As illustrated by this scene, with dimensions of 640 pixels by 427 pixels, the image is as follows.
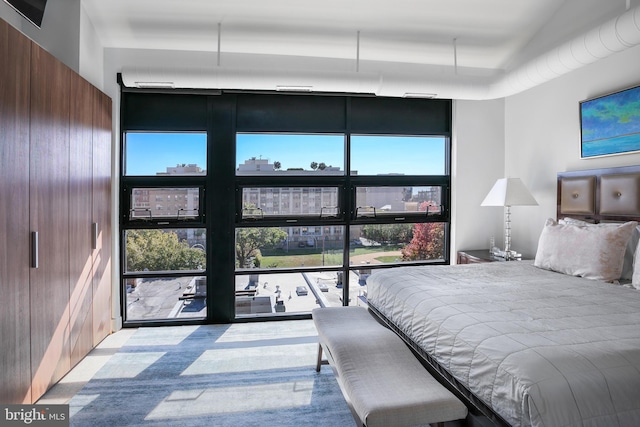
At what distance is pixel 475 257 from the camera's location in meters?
4.01

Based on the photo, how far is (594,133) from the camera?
3.23m

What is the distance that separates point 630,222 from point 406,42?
8.62ft

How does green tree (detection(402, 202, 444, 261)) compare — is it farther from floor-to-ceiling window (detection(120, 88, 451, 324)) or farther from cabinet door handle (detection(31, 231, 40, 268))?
cabinet door handle (detection(31, 231, 40, 268))

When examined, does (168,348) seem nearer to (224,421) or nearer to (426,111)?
(224,421)

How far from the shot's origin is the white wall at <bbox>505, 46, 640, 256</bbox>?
310cm

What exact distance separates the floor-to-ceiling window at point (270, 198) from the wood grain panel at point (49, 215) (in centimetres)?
117

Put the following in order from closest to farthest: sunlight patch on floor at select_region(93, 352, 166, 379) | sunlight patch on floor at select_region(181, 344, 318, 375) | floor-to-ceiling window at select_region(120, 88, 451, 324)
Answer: sunlight patch on floor at select_region(93, 352, 166, 379)
sunlight patch on floor at select_region(181, 344, 318, 375)
floor-to-ceiling window at select_region(120, 88, 451, 324)

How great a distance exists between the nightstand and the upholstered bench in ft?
6.44

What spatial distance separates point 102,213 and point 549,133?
4.65 meters

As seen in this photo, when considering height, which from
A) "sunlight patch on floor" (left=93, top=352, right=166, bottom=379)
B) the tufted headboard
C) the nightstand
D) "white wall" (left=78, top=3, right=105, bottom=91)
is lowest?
"sunlight patch on floor" (left=93, top=352, right=166, bottom=379)

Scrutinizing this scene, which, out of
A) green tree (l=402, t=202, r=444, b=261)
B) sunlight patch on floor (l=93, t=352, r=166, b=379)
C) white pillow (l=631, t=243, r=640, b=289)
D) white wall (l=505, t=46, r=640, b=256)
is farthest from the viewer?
green tree (l=402, t=202, r=444, b=261)

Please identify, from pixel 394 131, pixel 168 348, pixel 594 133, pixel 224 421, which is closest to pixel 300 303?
pixel 168 348

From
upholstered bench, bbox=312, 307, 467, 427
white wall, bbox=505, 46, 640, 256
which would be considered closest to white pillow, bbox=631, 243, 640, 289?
white wall, bbox=505, 46, 640, 256

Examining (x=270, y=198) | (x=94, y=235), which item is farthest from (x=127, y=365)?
(x=270, y=198)
